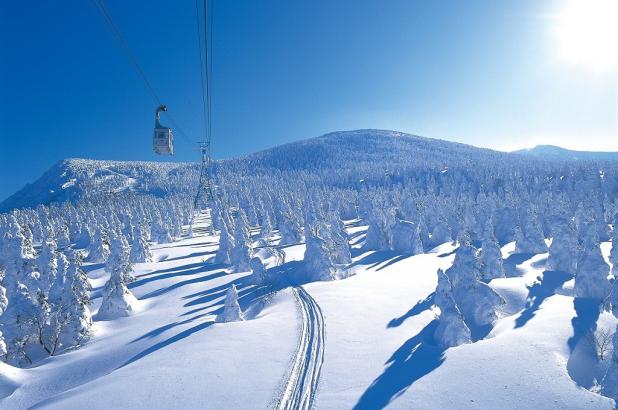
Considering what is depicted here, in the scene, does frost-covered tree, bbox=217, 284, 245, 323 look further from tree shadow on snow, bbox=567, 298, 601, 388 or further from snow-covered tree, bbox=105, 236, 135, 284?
tree shadow on snow, bbox=567, 298, 601, 388

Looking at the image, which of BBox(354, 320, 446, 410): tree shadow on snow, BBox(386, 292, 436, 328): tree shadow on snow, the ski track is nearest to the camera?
the ski track

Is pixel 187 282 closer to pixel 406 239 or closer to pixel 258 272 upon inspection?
pixel 258 272

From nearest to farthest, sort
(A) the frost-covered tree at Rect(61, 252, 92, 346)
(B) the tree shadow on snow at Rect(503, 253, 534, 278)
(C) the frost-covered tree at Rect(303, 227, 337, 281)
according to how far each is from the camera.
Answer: (A) the frost-covered tree at Rect(61, 252, 92, 346)
(C) the frost-covered tree at Rect(303, 227, 337, 281)
(B) the tree shadow on snow at Rect(503, 253, 534, 278)

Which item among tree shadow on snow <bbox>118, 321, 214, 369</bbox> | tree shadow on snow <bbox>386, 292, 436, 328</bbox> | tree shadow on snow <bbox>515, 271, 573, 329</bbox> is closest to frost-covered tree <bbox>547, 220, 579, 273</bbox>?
tree shadow on snow <bbox>515, 271, 573, 329</bbox>

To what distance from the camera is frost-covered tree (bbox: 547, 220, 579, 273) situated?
50.0 m

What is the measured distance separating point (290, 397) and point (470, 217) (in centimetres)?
8260

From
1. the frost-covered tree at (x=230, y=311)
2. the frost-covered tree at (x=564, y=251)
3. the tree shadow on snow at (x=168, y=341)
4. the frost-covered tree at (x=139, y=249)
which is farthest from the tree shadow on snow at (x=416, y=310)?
the frost-covered tree at (x=139, y=249)

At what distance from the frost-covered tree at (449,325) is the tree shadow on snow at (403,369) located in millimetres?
937

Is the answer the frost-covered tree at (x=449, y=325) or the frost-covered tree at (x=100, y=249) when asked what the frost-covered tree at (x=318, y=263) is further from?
the frost-covered tree at (x=100, y=249)

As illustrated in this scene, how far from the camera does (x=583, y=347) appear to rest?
24938 millimetres

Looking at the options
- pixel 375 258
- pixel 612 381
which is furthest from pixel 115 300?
pixel 375 258

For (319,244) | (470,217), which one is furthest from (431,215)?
(319,244)

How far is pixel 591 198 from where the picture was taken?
336 feet

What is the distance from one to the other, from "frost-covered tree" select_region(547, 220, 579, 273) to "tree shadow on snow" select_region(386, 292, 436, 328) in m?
26.0
